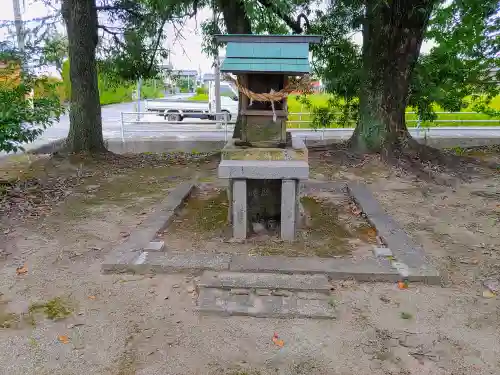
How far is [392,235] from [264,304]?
206 centimetres

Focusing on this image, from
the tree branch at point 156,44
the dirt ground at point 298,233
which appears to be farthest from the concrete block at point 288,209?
the tree branch at point 156,44

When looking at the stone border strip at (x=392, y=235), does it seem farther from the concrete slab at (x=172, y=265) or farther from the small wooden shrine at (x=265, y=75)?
the concrete slab at (x=172, y=265)

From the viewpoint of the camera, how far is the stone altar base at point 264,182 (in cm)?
463

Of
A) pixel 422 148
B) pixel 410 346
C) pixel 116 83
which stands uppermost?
pixel 116 83

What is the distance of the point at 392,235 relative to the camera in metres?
4.98

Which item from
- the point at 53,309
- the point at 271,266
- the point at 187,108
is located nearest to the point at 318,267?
the point at 271,266

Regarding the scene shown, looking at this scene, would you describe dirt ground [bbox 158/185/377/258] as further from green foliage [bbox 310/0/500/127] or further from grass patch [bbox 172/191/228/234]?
green foliage [bbox 310/0/500/127]

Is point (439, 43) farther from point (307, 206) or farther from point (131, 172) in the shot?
point (131, 172)

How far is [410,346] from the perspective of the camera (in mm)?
3088

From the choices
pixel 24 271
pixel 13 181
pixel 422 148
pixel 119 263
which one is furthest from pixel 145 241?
pixel 422 148

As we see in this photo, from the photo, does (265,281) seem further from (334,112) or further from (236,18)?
(334,112)

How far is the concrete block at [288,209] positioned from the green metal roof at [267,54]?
46.4 inches

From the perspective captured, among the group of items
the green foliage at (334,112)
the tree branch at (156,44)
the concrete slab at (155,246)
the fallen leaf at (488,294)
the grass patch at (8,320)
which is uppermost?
the tree branch at (156,44)

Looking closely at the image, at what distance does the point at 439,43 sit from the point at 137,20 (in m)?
6.73
